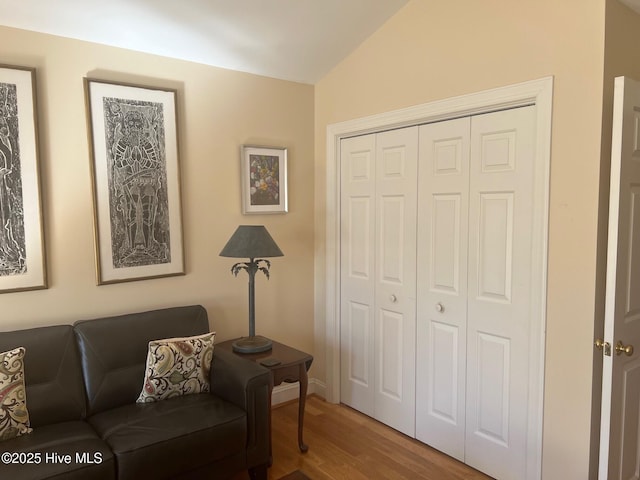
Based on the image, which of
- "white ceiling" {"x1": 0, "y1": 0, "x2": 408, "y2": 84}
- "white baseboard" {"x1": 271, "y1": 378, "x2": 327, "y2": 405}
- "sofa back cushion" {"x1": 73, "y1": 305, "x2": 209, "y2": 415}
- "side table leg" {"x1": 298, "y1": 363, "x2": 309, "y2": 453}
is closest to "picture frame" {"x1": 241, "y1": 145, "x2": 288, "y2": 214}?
"white ceiling" {"x1": 0, "y1": 0, "x2": 408, "y2": 84}

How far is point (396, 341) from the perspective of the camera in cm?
302

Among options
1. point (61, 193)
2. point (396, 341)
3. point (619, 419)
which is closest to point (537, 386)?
point (619, 419)

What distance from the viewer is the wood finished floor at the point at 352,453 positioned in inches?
101

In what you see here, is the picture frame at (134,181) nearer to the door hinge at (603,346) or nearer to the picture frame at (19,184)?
the picture frame at (19,184)

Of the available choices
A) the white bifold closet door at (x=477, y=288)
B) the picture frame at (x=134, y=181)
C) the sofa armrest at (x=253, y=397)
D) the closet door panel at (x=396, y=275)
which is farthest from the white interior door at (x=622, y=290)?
the picture frame at (x=134, y=181)

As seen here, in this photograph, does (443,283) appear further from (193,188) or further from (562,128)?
(193,188)

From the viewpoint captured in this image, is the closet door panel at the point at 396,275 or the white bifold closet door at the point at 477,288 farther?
the closet door panel at the point at 396,275

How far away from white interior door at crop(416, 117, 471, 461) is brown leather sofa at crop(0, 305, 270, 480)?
103 cm

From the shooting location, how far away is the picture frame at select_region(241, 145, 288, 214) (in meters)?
3.15

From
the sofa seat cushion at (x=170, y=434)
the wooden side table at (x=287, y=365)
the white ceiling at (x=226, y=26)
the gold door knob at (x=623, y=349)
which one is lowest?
the sofa seat cushion at (x=170, y=434)

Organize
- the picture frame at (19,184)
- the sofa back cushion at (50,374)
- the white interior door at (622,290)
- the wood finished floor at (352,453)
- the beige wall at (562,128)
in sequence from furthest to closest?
the wood finished floor at (352,453) < the picture frame at (19,184) < the sofa back cushion at (50,374) < the beige wall at (562,128) < the white interior door at (622,290)

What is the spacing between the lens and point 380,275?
309 centimetres

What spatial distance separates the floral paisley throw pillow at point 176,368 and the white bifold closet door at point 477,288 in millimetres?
1287

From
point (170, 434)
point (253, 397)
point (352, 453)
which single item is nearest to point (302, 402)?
point (352, 453)
